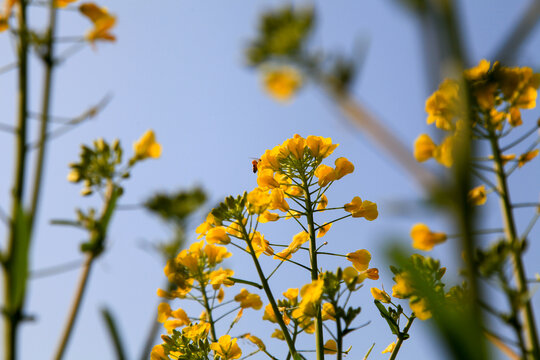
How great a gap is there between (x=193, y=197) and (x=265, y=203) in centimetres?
156

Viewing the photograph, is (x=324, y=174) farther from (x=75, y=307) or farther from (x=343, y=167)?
(x=75, y=307)

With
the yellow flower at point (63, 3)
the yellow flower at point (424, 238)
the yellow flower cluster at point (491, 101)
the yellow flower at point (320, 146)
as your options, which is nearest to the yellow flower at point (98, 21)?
the yellow flower at point (63, 3)

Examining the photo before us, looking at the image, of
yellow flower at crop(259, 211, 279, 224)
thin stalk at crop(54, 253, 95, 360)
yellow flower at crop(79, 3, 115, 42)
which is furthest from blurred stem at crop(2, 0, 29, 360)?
yellow flower at crop(259, 211, 279, 224)

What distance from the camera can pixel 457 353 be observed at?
41 centimetres

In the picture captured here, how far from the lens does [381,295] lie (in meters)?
1.70

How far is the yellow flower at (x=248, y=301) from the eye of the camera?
1.94 meters

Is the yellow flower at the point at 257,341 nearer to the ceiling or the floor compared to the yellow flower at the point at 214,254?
nearer to the floor

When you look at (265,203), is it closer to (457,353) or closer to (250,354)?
(250,354)

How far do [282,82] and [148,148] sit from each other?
1029mm

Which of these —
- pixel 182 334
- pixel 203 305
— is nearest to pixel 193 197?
pixel 203 305

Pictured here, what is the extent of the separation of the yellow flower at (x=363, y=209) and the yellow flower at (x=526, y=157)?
2.09 feet

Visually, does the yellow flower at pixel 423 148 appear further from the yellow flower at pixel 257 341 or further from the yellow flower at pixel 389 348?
the yellow flower at pixel 257 341

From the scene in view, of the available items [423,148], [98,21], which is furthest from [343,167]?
[98,21]

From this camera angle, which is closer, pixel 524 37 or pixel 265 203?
pixel 524 37
